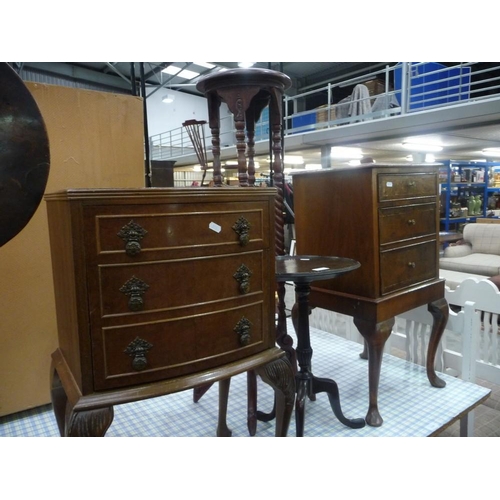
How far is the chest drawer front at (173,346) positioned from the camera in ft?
3.10

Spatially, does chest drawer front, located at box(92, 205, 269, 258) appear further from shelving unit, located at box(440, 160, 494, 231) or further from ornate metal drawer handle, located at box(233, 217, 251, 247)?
shelving unit, located at box(440, 160, 494, 231)

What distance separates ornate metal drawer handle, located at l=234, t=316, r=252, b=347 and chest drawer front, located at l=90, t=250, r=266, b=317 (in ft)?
0.25

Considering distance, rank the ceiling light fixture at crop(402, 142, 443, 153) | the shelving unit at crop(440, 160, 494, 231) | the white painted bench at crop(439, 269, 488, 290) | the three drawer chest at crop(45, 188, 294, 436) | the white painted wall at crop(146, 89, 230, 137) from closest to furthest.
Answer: the three drawer chest at crop(45, 188, 294, 436) → the white painted bench at crop(439, 269, 488, 290) → the ceiling light fixture at crop(402, 142, 443, 153) → the shelving unit at crop(440, 160, 494, 231) → the white painted wall at crop(146, 89, 230, 137)

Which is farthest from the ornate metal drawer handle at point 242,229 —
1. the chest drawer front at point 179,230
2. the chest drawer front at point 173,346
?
the chest drawer front at point 173,346

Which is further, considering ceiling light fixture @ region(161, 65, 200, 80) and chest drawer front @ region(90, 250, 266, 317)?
ceiling light fixture @ region(161, 65, 200, 80)

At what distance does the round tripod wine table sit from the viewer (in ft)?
4.22

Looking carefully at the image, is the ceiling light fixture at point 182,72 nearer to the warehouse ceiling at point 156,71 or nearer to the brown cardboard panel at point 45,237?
the warehouse ceiling at point 156,71

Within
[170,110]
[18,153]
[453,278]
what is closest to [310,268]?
[18,153]

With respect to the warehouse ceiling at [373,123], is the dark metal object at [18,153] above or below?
below

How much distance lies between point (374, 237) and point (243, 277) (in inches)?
27.8

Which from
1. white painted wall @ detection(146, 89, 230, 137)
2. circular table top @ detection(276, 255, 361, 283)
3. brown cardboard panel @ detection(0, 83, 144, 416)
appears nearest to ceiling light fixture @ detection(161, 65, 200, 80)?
white painted wall @ detection(146, 89, 230, 137)

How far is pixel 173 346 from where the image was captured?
3.30 feet

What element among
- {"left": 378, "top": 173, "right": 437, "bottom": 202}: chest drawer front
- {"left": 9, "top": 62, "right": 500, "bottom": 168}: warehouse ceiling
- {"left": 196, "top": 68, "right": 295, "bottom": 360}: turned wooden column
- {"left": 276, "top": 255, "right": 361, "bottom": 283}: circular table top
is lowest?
{"left": 276, "top": 255, "right": 361, "bottom": 283}: circular table top

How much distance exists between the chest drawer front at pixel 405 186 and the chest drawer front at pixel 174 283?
712 mm
